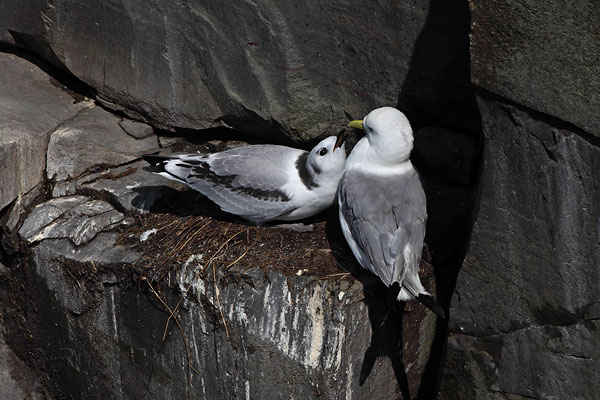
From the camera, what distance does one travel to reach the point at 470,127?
4098 millimetres

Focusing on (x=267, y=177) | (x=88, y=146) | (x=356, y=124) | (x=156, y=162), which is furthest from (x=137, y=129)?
(x=356, y=124)

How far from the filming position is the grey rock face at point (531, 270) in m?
3.03

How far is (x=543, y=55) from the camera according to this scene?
114 inches

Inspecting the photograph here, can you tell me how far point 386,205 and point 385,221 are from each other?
0.09 m

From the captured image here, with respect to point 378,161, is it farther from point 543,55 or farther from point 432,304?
point 543,55

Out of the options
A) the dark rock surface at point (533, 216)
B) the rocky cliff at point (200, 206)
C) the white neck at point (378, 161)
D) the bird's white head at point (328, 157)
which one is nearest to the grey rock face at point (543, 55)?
the dark rock surface at point (533, 216)

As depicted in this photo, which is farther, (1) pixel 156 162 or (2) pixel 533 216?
(1) pixel 156 162

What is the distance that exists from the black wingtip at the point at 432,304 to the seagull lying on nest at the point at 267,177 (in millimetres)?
833

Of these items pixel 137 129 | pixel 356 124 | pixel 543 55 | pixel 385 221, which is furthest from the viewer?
pixel 137 129

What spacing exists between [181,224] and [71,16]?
1572mm

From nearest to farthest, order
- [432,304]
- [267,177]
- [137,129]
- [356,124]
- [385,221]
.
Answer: [432,304] → [385,221] → [356,124] → [267,177] → [137,129]

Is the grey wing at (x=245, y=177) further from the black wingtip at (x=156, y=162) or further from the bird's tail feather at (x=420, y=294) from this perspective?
the bird's tail feather at (x=420, y=294)

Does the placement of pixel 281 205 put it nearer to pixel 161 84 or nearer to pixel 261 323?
pixel 261 323

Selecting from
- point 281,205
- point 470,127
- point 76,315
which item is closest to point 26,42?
point 76,315
